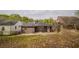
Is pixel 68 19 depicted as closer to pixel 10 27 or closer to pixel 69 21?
pixel 69 21

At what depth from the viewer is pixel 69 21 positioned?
84.0 inches

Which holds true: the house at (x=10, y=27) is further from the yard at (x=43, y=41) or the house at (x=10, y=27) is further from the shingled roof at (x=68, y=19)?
the shingled roof at (x=68, y=19)

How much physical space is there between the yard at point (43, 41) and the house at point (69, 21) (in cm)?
9

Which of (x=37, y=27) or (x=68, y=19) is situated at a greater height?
(x=68, y=19)

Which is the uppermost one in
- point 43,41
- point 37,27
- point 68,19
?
point 68,19

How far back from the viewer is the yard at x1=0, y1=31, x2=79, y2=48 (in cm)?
212

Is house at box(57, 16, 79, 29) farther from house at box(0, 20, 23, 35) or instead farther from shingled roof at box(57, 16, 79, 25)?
house at box(0, 20, 23, 35)

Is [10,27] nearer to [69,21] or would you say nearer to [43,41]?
[43,41]

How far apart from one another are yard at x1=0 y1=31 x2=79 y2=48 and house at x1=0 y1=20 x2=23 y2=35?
0.22 feet

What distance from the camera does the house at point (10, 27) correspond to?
83.4 inches

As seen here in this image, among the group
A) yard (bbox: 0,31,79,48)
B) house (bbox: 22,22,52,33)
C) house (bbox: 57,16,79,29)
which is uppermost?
house (bbox: 57,16,79,29)

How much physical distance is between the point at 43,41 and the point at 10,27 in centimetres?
47

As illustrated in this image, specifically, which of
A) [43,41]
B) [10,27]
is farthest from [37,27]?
[10,27]

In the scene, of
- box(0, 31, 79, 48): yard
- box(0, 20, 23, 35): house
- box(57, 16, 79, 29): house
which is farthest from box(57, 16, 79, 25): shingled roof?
box(0, 20, 23, 35): house
